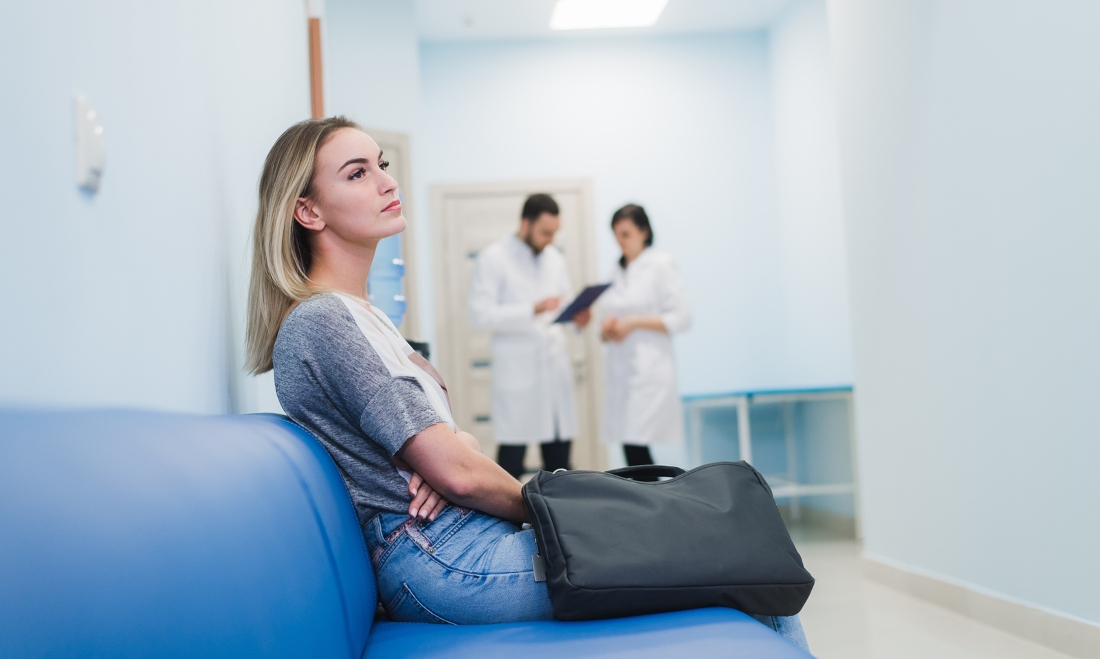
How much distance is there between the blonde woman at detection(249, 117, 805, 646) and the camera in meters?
1.25

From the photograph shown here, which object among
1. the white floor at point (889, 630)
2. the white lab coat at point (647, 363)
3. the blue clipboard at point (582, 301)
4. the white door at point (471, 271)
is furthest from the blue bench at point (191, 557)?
the white door at point (471, 271)

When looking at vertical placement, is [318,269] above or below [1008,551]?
above

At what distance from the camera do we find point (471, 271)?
5781 mm

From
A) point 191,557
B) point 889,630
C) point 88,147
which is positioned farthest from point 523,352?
point 191,557

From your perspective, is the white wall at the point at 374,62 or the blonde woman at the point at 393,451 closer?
the blonde woman at the point at 393,451

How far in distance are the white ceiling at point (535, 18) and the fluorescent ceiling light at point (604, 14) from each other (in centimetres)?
7

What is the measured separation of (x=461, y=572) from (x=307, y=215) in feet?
2.18

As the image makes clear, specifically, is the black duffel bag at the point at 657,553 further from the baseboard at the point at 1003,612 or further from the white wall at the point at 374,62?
the white wall at the point at 374,62

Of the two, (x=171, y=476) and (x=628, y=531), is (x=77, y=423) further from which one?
(x=628, y=531)

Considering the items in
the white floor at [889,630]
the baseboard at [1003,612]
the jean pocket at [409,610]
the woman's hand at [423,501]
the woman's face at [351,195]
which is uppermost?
the woman's face at [351,195]

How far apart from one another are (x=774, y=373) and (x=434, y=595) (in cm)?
495

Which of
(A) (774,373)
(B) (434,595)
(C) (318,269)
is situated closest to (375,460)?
(B) (434,595)

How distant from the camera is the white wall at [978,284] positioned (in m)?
2.07

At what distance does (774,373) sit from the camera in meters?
5.92
